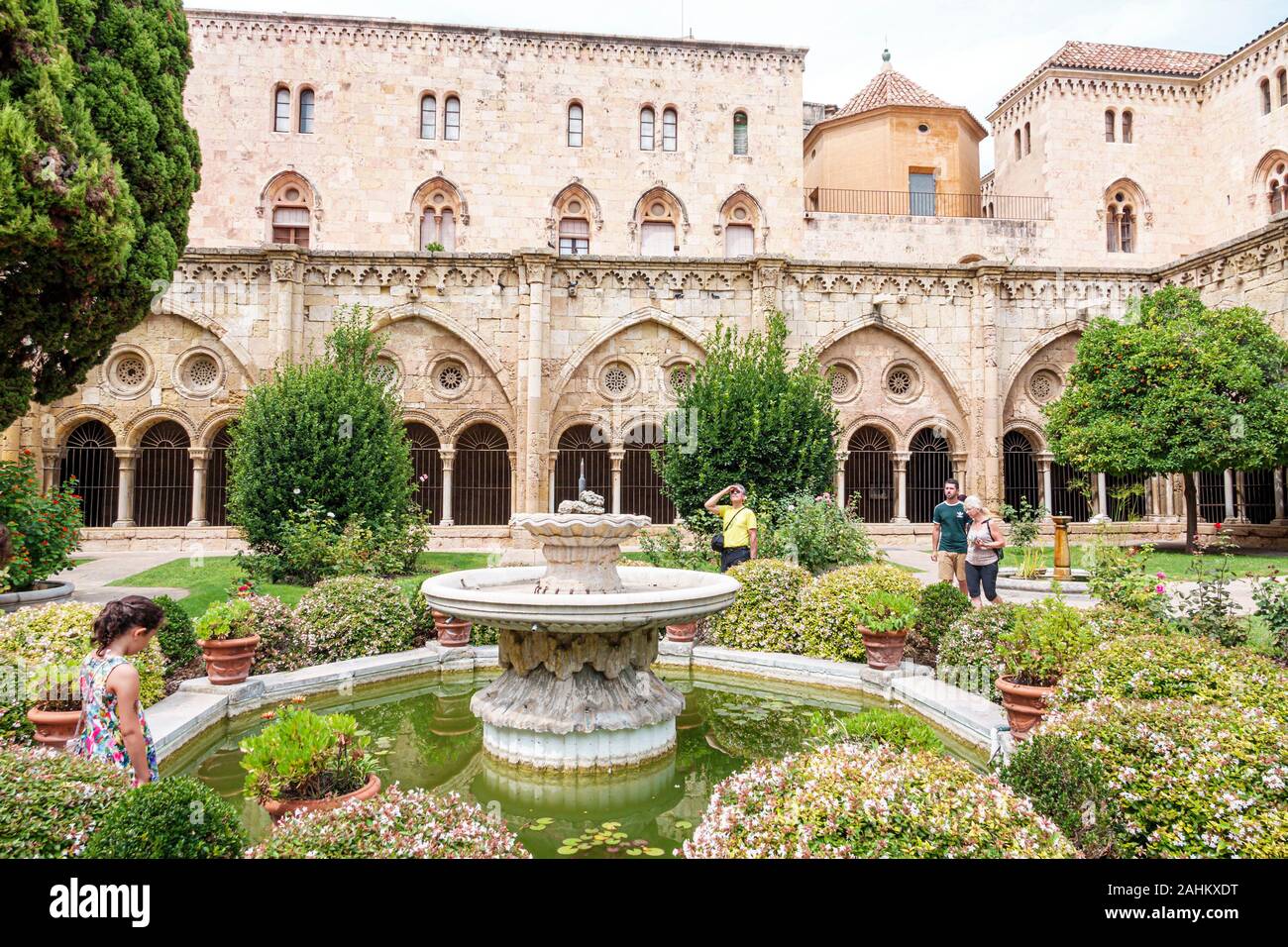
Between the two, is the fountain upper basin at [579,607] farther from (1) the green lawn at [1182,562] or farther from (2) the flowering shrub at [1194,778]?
(1) the green lawn at [1182,562]

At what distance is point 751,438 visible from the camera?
13320 millimetres

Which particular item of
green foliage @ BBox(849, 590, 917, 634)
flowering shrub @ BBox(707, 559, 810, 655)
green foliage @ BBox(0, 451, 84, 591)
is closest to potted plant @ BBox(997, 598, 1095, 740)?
green foliage @ BBox(849, 590, 917, 634)

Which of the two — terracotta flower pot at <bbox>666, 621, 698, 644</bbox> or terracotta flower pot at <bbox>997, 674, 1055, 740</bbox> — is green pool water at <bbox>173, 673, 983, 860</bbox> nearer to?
terracotta flower pot at <bbox>997, 674, 1055, 740</bbox>

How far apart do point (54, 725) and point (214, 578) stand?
8125 mm

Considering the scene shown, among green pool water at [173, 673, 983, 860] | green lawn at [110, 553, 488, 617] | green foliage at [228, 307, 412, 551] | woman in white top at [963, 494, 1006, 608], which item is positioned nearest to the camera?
green pool water at [173, 673, 983, 860]

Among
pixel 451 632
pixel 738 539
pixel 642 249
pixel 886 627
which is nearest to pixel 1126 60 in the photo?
pixel 642 249

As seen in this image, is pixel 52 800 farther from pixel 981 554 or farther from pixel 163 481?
pixel 163 481

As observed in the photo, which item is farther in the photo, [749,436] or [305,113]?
[305,113]

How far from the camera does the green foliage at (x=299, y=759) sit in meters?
3.81

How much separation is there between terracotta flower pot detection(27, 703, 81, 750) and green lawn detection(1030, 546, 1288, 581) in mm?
13948

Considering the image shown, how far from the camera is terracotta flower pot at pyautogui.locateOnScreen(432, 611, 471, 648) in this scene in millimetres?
7828

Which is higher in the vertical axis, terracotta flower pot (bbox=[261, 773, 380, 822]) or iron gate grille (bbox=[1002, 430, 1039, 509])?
iron gate grille (bbox=[1002, 430, 1039, 509])

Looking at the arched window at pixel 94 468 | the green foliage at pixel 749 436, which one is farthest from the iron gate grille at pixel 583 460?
the arched window at pixel 94 468

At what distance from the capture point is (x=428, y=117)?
24.8 meters
